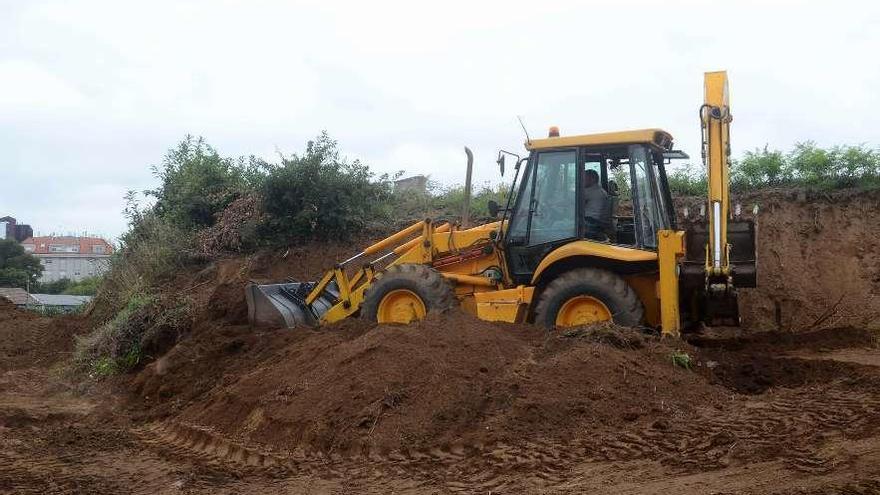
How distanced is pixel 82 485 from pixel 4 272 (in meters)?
38.3

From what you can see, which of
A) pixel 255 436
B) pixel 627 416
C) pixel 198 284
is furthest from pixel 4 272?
pixel 627 416

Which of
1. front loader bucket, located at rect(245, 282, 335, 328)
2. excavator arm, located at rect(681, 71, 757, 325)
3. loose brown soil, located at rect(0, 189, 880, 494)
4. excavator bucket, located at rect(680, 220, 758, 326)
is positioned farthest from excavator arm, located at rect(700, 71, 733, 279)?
front loader bucket, located at rect(245, 282, 335, 328)

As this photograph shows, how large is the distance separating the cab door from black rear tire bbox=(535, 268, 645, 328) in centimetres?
66

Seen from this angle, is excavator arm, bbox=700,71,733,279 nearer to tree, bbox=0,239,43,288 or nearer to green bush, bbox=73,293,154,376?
green bush, bbox=73,293,154,376

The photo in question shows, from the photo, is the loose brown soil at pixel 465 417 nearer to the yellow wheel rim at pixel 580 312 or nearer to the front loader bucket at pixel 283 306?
the front loader bucket at pixel 283 306

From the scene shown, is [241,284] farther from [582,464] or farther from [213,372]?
[582,464]

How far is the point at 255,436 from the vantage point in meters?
7.58

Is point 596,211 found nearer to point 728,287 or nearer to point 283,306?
point 728,287

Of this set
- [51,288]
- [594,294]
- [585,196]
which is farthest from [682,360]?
[51,288]

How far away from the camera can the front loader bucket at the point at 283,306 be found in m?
11.5

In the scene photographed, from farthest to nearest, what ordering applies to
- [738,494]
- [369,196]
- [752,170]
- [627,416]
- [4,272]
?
[4,272]
[369,196]
[752,170]
[627,416]
[738,494]

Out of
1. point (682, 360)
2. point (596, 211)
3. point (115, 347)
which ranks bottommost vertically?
point (115, 347)

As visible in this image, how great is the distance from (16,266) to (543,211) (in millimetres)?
40044

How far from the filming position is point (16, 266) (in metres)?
43.2
